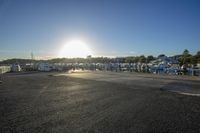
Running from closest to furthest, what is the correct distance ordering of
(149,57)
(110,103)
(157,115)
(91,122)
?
(91,122), (157,115), (110,103), (149,57)

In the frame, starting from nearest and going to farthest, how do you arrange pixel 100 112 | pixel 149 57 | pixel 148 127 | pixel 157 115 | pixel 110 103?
1. pixel 148 127
2. pixel 157 115
3. pixel 100 112
4. pixel 110 103
5. pixel 149 57

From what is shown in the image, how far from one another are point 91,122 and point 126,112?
177cm

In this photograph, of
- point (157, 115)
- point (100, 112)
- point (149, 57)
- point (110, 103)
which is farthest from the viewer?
point (149, 57)

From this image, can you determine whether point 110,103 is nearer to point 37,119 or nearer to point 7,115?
point 37,119

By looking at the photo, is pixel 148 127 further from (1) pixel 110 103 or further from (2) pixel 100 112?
(1) pixel 110 103

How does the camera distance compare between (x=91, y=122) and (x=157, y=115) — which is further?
(x=157, y=115)

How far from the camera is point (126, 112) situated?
323 inches

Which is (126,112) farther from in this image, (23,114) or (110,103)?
(23,114)

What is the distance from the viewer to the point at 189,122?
689 cm

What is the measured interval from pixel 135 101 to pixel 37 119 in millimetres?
4843

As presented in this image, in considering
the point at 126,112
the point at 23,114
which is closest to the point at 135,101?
the point at 126,112

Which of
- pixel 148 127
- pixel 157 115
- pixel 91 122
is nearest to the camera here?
pixel 148 127

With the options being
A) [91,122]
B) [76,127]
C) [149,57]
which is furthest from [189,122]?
[149,57]

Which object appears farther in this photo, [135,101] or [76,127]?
[135,101]
